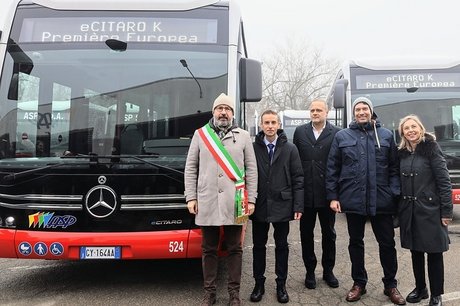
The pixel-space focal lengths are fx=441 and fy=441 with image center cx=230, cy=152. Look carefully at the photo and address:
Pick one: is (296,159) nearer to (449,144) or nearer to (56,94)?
(56,94)

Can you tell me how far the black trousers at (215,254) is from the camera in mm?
3770

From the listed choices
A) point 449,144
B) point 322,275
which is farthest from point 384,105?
point 322,275

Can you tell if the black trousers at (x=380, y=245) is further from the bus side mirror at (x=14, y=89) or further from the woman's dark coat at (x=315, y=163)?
the bus side mirror at (x=14, y=89)

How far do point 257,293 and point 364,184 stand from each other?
1.38 m

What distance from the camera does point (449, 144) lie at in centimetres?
734

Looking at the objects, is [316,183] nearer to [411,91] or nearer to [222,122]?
[222,122]

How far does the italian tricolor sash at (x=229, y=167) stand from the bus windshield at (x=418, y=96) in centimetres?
465

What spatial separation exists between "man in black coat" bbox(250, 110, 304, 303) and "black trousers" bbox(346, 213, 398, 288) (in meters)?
0.55

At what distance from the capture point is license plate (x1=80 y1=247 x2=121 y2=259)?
384 cm

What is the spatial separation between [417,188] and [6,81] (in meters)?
3.74

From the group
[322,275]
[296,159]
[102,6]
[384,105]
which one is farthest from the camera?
[384,105]

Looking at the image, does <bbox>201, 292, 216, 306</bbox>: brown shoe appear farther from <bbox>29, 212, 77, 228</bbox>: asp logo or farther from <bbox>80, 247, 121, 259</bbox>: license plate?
<bbox>29, 212, 77, 228</bbox>: asp logo

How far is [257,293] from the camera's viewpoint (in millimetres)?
4035

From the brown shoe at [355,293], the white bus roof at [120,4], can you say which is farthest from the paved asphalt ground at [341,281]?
the white bus roof at [120,4]
